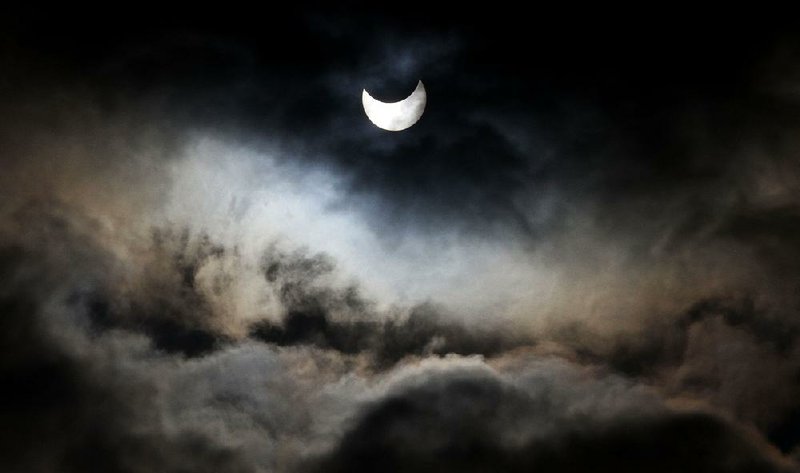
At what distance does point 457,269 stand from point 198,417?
92.7ft

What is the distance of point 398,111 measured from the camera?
86.3 feet

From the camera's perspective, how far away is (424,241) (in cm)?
2873

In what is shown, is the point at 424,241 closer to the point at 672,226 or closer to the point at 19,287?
the point at 672,226

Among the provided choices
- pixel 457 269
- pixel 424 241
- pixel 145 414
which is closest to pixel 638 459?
pixel 457 269

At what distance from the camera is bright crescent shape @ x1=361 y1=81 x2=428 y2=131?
1029 inches

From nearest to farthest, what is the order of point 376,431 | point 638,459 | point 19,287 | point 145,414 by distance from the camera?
point 19,287
point 145,414
point 638,459
point 376,431

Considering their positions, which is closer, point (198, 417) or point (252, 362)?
point (252, 362)

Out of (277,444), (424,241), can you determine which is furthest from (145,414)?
(424,241)

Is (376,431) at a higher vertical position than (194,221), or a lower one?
lower


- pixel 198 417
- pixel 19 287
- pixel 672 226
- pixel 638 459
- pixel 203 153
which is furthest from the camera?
pixel 638 459

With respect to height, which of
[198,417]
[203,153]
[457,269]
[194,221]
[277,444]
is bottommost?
[277,444]

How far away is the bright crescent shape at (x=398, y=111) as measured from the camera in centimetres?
Result: 2612

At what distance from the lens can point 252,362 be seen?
121ft

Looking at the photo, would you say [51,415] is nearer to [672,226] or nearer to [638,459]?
[672,226]
